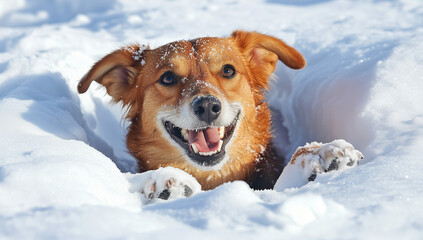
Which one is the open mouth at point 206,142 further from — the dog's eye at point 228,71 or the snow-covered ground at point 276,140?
the snow-covered ground at point 276,140

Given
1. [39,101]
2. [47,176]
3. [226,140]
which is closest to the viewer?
[47,176]

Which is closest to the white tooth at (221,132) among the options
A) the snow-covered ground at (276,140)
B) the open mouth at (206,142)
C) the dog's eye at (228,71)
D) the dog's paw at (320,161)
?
the open mouth at (206,142)

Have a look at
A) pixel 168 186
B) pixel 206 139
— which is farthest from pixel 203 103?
pixel 168 186

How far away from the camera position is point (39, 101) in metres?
3.17

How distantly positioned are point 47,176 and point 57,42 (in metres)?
3.63

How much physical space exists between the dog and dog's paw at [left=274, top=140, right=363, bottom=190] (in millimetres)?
33

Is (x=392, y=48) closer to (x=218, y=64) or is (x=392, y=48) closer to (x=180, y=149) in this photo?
(x=218, y=64)

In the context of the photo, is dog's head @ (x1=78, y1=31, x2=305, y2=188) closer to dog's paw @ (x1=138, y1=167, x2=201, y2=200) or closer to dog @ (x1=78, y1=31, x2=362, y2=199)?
dog @ (x1=78, y1=31, x2=362, y2=199)

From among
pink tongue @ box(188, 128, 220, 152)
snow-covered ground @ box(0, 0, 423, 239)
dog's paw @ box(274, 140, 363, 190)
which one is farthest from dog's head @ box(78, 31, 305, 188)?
dog's paw @ box(274, 140, 363, 190)

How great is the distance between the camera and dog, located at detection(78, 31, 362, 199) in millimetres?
2732

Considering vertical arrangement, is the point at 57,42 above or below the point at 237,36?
below

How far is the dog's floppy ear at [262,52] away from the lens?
10.4 ft

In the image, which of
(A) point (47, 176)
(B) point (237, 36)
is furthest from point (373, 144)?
(A) point (47, 176)

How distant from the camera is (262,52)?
336 centimetres
